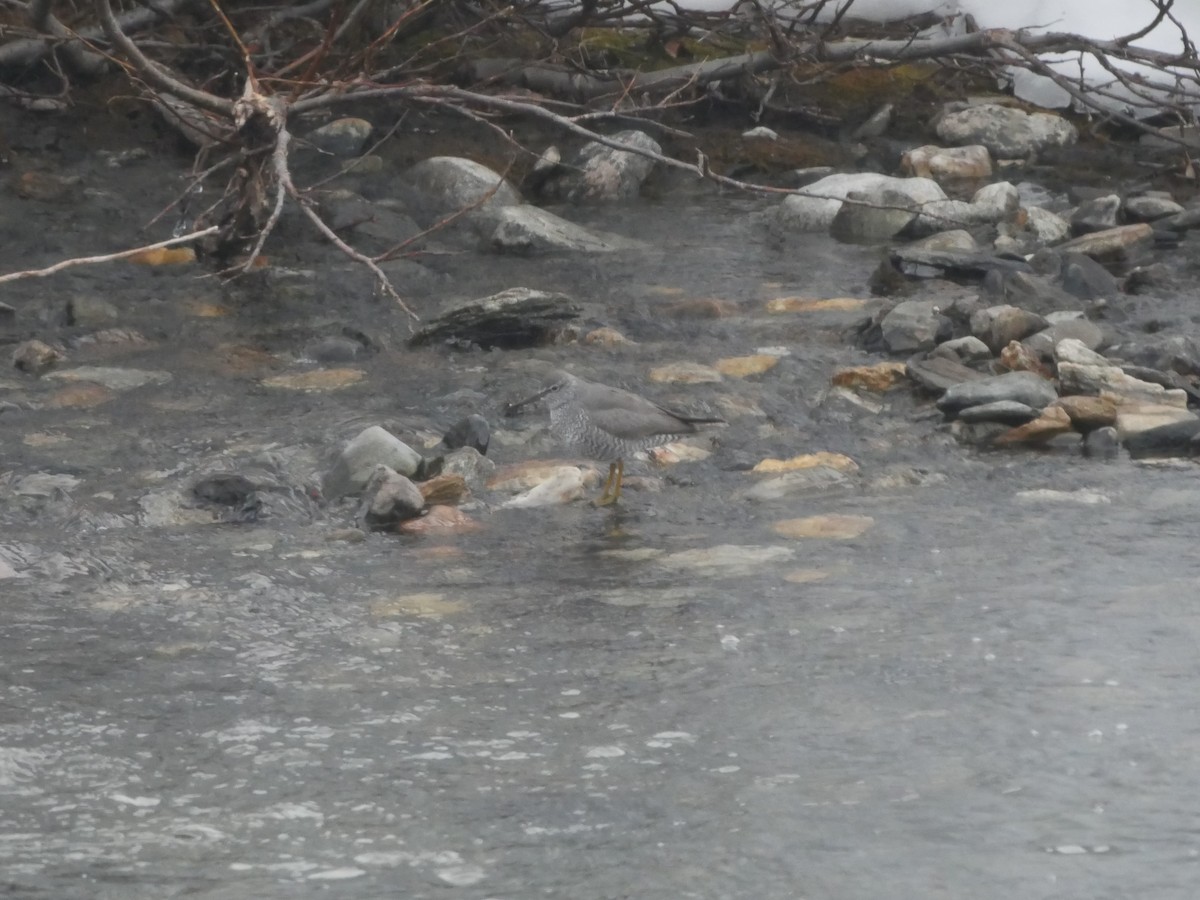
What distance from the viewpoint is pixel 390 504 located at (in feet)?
17.0

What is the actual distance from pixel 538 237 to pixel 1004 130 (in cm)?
472

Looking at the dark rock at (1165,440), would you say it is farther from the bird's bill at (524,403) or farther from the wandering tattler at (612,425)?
the bird's bill at (524,403)

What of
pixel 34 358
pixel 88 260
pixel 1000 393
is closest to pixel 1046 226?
pixel 1000 393

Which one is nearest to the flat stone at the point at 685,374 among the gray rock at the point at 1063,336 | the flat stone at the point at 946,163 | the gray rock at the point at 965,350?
the gray rock at the point at 965,350

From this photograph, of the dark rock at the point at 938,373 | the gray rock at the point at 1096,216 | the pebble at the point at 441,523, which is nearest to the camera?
the pebble at the point at 441,523

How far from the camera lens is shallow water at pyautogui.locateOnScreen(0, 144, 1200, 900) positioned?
2996 mm

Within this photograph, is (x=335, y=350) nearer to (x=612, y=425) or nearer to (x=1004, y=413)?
(x=612, y=425)

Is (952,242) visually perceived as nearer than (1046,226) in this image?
Yes

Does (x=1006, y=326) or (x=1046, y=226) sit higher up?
(x=1046, y=226)

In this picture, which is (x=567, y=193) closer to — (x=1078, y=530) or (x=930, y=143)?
(x=930, y=143)

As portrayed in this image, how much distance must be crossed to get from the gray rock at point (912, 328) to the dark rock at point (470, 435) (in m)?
2.07

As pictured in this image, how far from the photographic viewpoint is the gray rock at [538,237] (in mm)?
9086

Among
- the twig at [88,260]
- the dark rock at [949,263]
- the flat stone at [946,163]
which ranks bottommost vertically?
the dark rock at [949,263]

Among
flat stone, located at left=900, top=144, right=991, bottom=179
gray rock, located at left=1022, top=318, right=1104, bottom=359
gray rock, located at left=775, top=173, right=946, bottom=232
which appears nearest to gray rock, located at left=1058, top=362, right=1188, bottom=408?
gray rock, located at left=1022, top=318, right=1104, bottom=359
